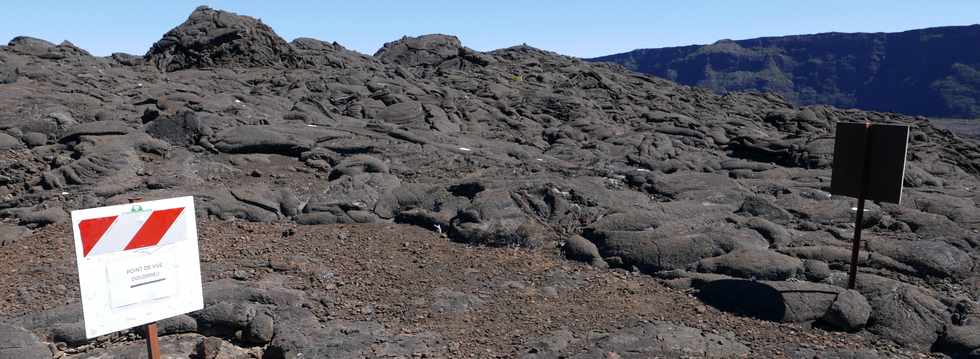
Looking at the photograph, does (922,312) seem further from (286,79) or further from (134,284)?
(286,79)

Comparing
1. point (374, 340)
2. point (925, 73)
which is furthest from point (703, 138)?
point (925, 73)

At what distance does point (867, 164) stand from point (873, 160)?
7 cm

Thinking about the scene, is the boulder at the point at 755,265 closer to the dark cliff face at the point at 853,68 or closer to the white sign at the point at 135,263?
the white sign at the point at 135,263

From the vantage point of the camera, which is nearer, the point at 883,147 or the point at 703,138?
the point at 883,147

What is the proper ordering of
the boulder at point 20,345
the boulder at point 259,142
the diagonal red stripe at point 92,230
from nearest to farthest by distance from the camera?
the diagonal red stripe at point 92,230 < the boulder at point 20,345 < the boulder at point 259,142

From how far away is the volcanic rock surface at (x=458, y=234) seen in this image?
5.95m

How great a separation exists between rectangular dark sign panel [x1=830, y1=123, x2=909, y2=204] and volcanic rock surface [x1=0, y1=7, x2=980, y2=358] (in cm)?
98

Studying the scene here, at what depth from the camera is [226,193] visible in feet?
31.4

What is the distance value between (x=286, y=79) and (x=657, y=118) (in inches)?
514

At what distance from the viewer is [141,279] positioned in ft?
13.2

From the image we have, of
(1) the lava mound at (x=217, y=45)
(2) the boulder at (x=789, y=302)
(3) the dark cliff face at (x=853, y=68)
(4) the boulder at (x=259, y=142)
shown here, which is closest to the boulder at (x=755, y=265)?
(2) the boulder at (x=789, y=302)

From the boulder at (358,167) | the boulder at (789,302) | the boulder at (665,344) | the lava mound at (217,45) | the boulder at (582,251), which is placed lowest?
the boulder at (665,344)

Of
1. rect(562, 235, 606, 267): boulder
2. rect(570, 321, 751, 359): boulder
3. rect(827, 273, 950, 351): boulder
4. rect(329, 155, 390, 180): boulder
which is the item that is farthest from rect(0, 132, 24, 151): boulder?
rect(827, 273, 950, 351): boulder

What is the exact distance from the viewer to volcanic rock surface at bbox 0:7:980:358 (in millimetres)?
5945
